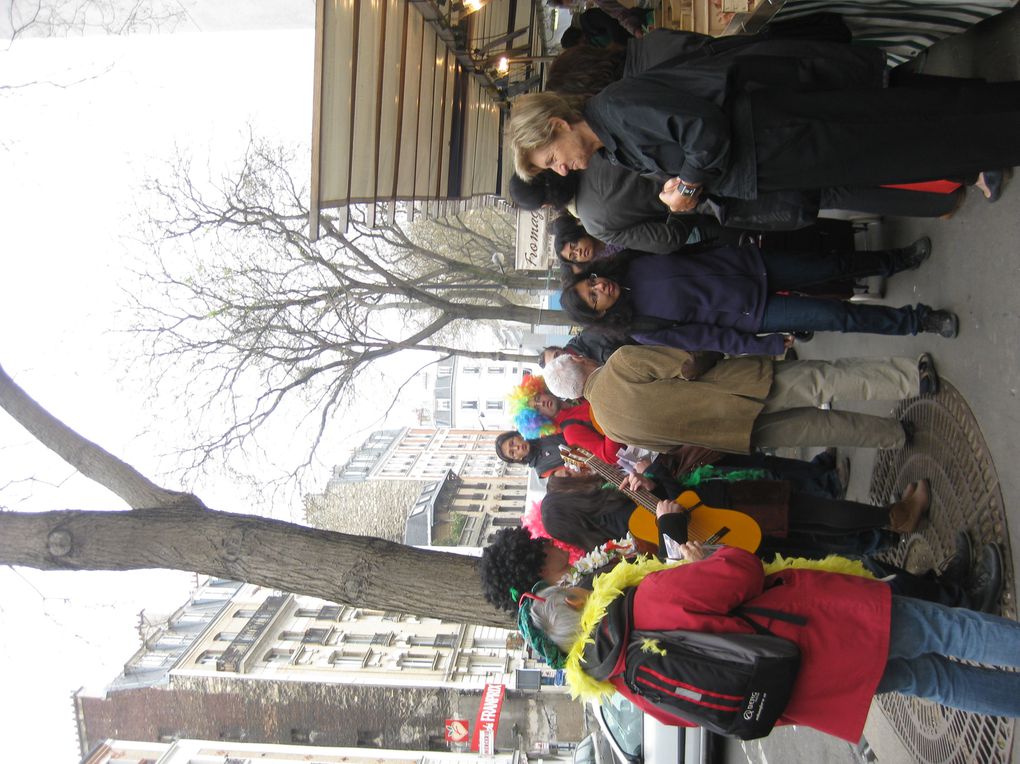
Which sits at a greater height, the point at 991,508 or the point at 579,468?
the point at 991,508

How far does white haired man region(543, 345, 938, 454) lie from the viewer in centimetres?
421

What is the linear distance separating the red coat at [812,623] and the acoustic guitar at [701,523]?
1.10m

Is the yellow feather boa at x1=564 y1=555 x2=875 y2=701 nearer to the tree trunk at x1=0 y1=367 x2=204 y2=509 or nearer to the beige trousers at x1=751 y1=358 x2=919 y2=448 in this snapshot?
the beige trousers at x1=751 y1=358 x2=919 y2=448

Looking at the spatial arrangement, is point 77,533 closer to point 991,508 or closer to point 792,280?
point 792,280

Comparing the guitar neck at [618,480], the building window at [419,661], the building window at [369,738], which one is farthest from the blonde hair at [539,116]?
the building window at [419,661]

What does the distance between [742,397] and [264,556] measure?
10.5 feet

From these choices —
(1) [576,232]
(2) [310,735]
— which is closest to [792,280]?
(1) [576,232]

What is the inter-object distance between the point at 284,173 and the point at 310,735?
22275mm

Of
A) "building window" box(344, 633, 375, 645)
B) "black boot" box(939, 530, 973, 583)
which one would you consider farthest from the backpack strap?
"building window" box(344, 633, 375, 645)

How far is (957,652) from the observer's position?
283cm

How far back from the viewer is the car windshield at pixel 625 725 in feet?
19.2

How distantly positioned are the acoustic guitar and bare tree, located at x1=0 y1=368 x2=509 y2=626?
107 cm

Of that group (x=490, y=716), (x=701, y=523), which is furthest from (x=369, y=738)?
(x=701, y=523)

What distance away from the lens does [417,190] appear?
6.19 m
